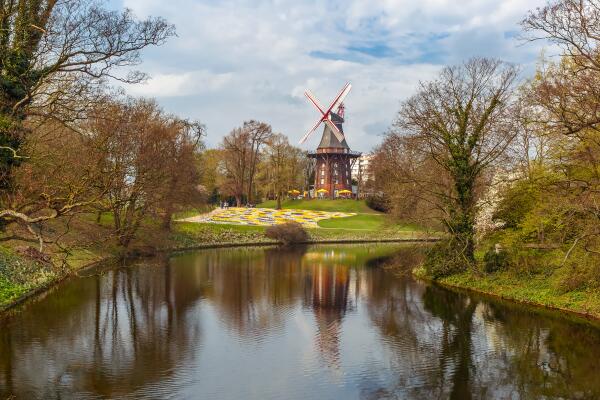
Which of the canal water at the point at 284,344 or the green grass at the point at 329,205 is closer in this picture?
the canal water at the point at 284,344

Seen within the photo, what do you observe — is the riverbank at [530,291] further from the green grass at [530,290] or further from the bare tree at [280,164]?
the bare tree at [280,164]

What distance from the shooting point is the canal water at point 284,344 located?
41.4 feet

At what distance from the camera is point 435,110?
26641mm

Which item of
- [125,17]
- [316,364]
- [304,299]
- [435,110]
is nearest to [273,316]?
[304,299]

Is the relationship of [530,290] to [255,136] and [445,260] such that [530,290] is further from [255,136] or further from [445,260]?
[255,136]

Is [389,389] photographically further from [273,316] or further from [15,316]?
[15,316]

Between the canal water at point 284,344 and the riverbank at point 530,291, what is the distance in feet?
3.13

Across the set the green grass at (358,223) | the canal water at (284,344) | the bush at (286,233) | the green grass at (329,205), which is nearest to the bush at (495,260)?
the canal water at (284,344)

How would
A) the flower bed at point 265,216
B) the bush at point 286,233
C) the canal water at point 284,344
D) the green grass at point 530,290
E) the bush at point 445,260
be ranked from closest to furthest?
the canal water at point 284,344, the green grass at point 530,290, the bush at point 445,260, the bush at point 286,233, the flower bed at point 265,216

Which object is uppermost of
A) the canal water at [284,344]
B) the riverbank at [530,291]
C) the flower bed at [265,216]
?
the flower bed at [265,216]

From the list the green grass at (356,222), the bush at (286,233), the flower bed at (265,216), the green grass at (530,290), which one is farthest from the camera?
the green grass at (356,222)

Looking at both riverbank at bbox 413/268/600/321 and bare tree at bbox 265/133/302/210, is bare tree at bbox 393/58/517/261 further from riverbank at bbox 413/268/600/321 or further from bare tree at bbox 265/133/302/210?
bare tree at bbox 265/133/302/210

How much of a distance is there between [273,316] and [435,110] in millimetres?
12994

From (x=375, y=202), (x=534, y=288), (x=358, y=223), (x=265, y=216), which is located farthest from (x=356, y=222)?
(x=534, y=288)
